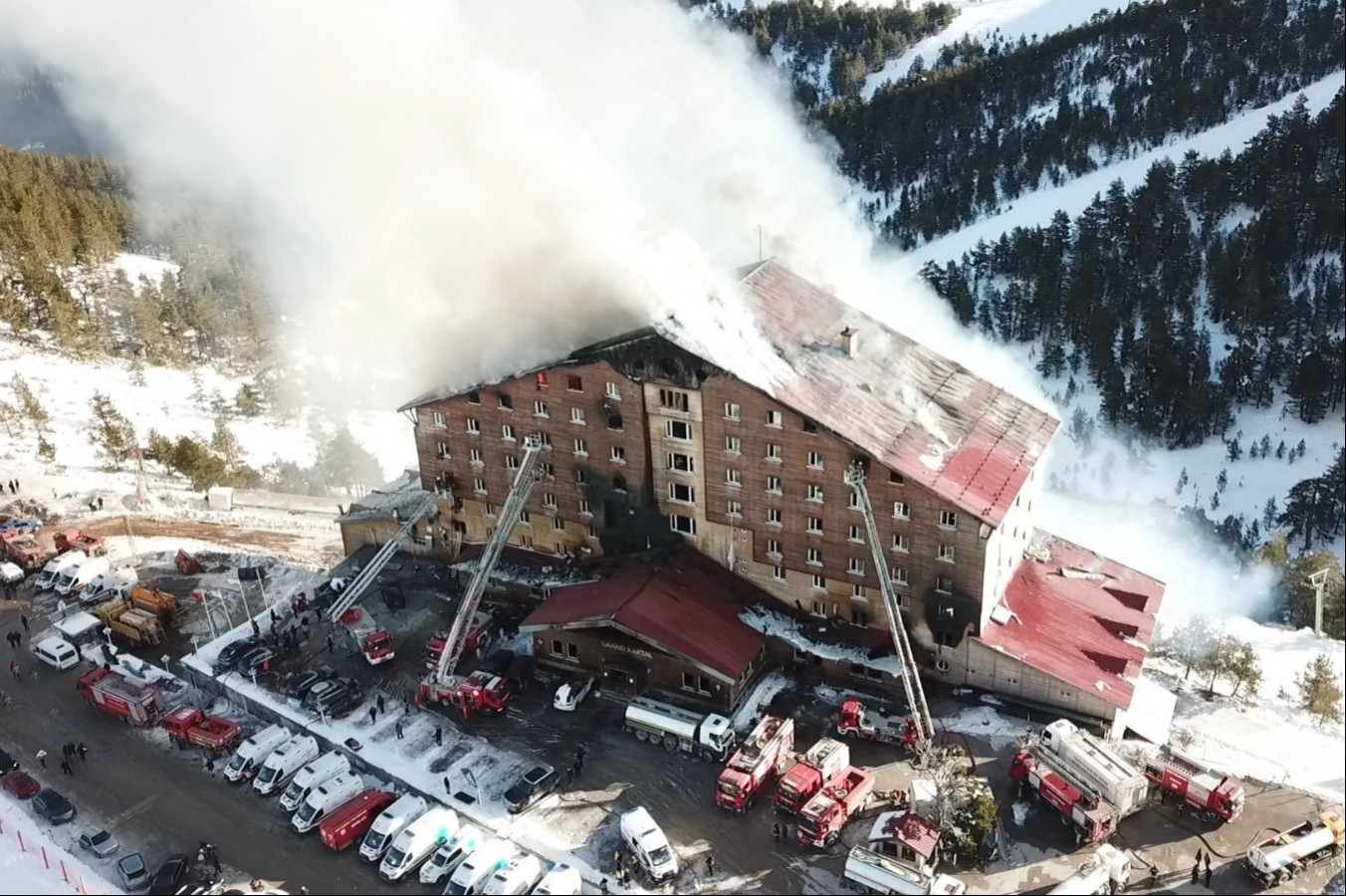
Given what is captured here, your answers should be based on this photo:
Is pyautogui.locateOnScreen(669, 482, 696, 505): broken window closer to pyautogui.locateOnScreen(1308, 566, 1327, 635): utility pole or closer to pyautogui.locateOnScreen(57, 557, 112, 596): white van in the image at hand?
pyautogui.locateOnScreen(57, 557, 112, 596): white van

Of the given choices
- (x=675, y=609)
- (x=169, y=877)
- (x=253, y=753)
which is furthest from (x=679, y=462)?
(x=169, y=877)

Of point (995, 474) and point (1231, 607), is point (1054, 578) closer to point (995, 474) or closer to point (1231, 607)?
point (995, 474)

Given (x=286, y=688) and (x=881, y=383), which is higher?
(x=881, y=383)

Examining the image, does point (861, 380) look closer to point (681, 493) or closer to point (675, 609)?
point (681, 493)

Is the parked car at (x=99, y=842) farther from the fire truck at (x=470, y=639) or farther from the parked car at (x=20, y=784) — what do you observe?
the fire truck at (x=470, y=639)

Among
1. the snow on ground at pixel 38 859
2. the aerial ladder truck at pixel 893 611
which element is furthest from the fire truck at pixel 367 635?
the aerial ladder truck at pixel 893 611

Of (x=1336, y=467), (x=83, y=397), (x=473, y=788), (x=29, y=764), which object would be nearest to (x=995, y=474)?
(x=473, y=788)
